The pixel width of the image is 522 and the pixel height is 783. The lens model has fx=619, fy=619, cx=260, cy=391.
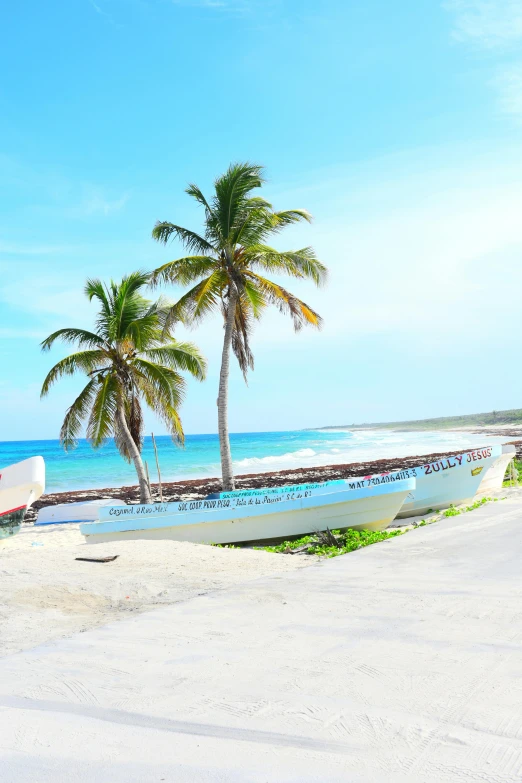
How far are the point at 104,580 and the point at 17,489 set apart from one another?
7534 millimetres

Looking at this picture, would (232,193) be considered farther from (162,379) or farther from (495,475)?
(495,475)

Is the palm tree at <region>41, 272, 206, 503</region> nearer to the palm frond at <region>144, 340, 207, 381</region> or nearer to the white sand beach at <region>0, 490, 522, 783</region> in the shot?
the palm frond at <region>144, 340, 207, 381</region>

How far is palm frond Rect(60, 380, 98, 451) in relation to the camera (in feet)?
54.7

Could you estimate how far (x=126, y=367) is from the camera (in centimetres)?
1656

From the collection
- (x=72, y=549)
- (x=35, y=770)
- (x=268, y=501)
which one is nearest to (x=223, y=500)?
(x=268, y=501)

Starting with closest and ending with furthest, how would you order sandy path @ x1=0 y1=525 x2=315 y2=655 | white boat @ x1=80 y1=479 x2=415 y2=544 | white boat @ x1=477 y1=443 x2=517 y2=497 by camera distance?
sandy path @ x1=0 y1=525 x2=315 y2=655 → white boat @ x1=80 y1=479 x2=415 y2=544 → white boat @ x1=477 y1=443 x2=517 y2=497

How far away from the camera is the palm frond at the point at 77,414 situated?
656 inches

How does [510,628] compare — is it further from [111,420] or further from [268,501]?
[111,420]

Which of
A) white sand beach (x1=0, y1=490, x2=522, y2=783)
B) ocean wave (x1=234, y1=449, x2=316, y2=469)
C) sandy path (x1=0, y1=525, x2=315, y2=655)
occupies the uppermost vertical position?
white sand beach (x1=0, y1=490, x2=522, y2=783)

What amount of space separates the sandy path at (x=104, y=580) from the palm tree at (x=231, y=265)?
6722 mm

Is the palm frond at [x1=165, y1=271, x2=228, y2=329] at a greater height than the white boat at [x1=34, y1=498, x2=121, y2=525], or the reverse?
the palm frond at [x1=165, y1=271, x2=228, y2=329]

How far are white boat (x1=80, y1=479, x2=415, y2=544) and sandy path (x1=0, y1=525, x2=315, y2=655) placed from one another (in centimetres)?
112

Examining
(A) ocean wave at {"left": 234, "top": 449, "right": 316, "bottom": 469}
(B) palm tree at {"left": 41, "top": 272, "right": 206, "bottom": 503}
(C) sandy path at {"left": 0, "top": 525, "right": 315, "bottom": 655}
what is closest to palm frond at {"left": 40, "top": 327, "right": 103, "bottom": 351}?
(B) palm tree at {"left": 41, "top": 272, "right": 206, "bottom": 503}

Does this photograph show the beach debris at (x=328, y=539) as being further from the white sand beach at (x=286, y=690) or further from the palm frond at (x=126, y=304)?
the palm frond at (x=126, y=304)
